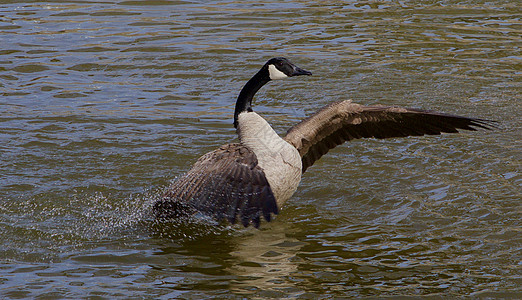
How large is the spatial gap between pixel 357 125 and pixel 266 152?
3.77 feet

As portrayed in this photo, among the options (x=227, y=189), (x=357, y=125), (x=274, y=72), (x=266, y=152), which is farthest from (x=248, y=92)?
(x=227, y=189)

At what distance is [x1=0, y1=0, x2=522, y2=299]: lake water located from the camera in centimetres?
586

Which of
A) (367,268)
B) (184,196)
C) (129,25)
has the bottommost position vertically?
(367,268)

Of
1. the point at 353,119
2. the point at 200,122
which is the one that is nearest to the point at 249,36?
the point at 200,122

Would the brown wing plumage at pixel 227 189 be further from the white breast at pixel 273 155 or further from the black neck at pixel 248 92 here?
the black neck at pixel 248 92

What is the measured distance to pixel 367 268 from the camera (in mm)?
5922

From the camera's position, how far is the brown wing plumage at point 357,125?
7.13m

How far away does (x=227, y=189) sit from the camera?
5.86 meters

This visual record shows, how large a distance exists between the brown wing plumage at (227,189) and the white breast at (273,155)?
0.22 meters

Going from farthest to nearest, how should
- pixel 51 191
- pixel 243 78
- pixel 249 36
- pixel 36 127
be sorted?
pixel 249 36 < pixel 243 78 < pixel 36 127 < pixel 51 191

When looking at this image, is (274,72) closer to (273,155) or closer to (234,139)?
(273,155)

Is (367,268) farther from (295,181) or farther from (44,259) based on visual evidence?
(44,259)

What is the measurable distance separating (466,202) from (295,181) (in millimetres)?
1590

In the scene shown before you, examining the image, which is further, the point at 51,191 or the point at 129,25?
the point at 129,25
